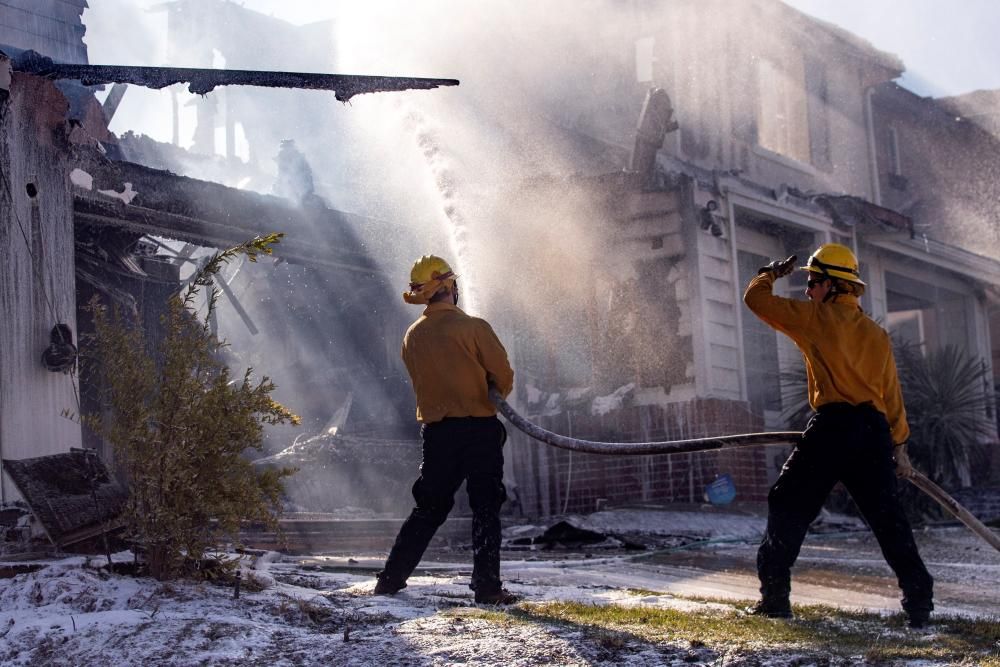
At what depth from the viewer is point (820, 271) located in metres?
5.29

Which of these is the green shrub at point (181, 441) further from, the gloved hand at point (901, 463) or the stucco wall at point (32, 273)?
the stucco wall at point (32, 273)

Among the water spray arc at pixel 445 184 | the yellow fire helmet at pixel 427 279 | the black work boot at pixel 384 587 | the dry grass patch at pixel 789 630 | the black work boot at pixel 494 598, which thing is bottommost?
the dry grass patch at pixel 789 630

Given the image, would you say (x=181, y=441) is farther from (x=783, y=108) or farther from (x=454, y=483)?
(x=783, y=108)

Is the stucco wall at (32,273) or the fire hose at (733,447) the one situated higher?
the stucco wall at (32,273)

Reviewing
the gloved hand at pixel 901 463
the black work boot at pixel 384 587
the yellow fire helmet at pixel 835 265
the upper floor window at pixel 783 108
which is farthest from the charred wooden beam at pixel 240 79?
the upper floor window at pixel 783 108

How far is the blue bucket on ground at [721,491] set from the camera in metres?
12.8

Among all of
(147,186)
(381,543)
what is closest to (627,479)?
(381,543)

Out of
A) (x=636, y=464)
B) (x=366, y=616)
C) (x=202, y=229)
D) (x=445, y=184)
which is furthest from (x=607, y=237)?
(x=366, y=616)

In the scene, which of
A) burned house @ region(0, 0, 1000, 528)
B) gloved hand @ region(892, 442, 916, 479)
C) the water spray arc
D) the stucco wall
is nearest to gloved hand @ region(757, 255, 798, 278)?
gloved hand @ region(892, 442, 916, 479)

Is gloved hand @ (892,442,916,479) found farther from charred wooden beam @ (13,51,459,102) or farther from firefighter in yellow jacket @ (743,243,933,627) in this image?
charred wooden beam @ (13,51,459,102)

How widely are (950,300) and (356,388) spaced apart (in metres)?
10.5

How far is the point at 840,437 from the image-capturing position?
504 centimetres

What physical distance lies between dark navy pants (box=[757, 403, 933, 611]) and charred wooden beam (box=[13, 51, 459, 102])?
3487 mm

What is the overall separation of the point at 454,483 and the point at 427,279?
97 cm
